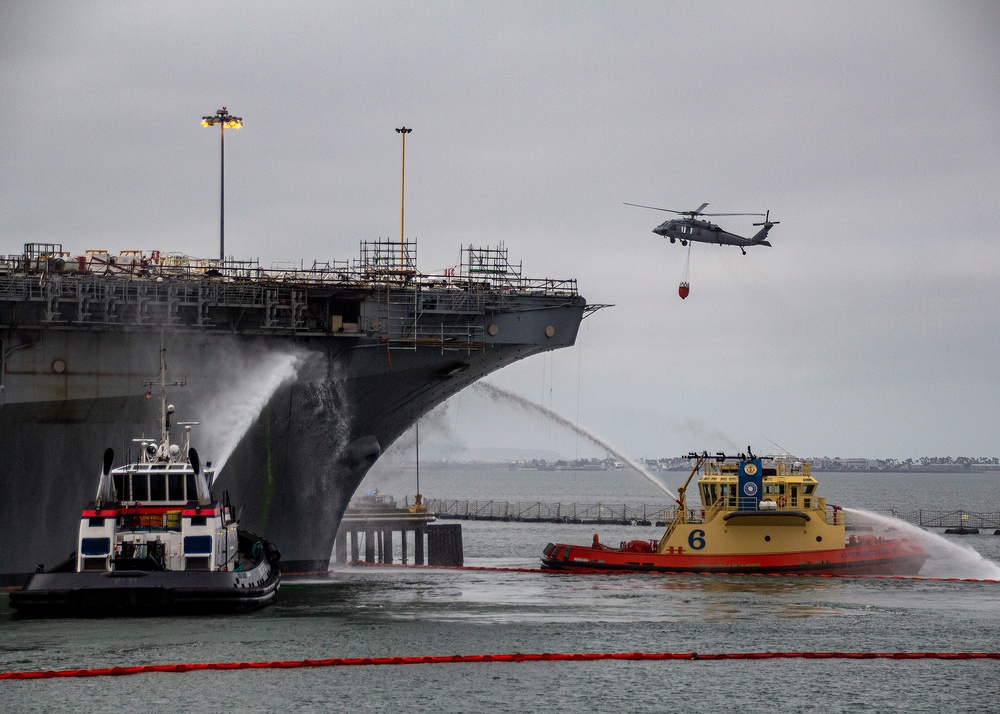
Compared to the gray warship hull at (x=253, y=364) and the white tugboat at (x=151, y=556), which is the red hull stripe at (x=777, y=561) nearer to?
the gray warship hull at (x=253, y=364)

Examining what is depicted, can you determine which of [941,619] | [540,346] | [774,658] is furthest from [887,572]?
[774,658]

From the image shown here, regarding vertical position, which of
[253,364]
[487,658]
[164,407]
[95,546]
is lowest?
[487,658]

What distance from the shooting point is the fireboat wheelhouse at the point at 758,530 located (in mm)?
44781

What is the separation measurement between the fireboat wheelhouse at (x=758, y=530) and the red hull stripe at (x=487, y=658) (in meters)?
14.2

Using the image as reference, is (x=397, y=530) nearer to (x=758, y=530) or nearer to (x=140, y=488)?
(x=758, y=530)

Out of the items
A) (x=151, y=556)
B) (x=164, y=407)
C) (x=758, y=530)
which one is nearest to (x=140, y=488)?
(x=151, y=556)

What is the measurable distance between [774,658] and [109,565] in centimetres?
1661

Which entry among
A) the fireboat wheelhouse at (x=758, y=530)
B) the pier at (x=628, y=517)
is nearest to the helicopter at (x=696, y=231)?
the fireboat wheelhouse at (x=758, y=530)

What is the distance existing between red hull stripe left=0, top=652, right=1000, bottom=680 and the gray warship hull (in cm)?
1293

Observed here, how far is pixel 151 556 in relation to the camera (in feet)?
110

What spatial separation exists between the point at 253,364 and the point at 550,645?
1477cm

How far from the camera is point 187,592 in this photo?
107 feet

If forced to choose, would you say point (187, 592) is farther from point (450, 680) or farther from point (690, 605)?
point (690, 605)

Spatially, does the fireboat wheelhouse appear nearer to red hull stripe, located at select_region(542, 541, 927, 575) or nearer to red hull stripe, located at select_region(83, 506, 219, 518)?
red hull stripe, located at select_region(542, 541, 927, 575)
